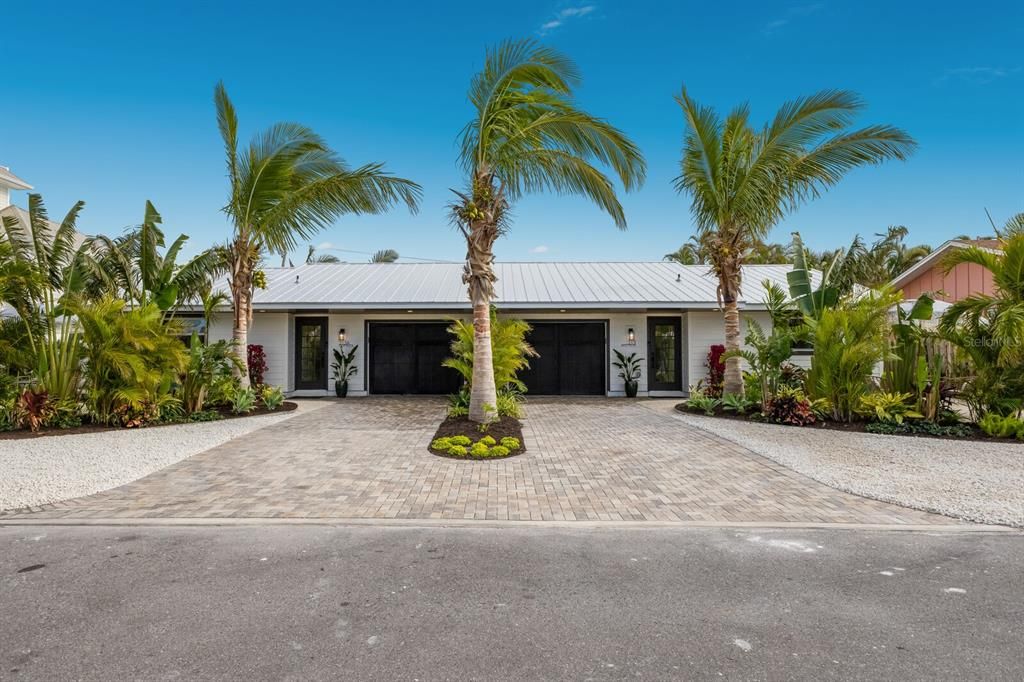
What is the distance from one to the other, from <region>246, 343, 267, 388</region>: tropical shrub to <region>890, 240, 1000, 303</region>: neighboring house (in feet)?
60.5

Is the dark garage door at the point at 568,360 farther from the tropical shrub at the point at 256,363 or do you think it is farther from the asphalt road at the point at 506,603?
the asphalt road at the point at 506,603

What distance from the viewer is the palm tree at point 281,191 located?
34.2ft

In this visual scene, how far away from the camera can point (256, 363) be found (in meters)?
13.9

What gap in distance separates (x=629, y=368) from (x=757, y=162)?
6.35m

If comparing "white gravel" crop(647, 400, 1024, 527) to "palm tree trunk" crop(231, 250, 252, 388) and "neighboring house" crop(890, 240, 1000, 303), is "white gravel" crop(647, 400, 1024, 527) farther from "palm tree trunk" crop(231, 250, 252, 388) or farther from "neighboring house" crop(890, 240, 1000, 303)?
"neighboring house" crop(890, 240, 1000, 303)

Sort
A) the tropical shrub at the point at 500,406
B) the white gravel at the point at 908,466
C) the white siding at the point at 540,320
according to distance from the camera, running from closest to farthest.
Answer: the white gravel at the point at 908,466 < the tropical shrub at the point at 500,406 < the white siding at the point at 540,320

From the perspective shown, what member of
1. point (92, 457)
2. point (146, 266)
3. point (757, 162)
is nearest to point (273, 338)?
point (146, 266)

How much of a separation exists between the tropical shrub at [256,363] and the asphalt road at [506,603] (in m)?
9.94

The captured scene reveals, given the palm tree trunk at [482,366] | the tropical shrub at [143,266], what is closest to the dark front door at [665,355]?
the palm tree trunk at [482,366]

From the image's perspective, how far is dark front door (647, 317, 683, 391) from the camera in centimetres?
1485

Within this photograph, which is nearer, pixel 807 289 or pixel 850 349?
pixel 850 349

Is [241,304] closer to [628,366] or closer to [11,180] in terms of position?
[628,366]

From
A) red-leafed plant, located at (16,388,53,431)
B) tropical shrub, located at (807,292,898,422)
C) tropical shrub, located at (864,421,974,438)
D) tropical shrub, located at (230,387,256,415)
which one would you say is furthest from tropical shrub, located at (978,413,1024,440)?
red-leafed plant, located at (16,388,53,431)

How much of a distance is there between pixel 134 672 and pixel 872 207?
2529 cm
